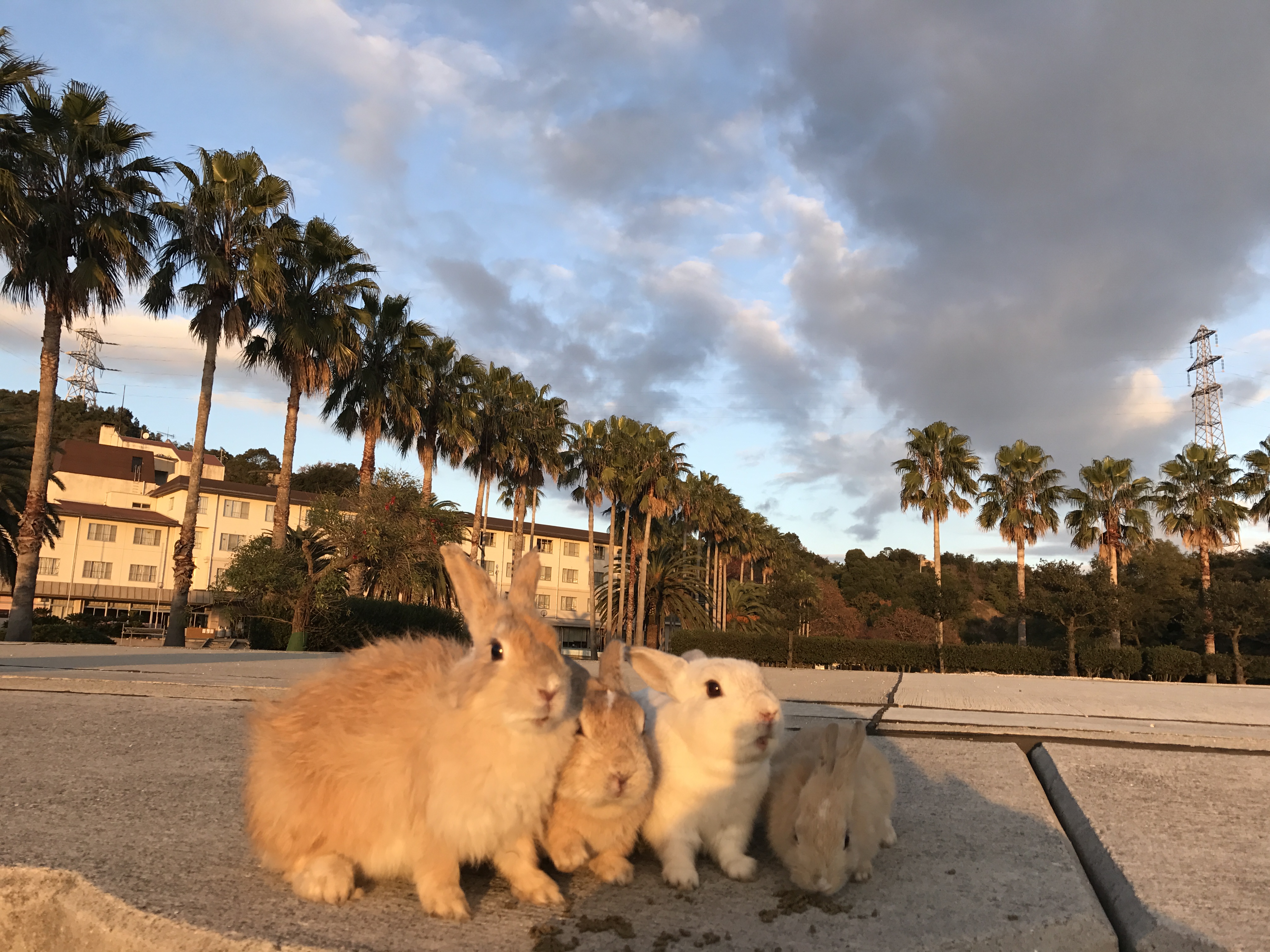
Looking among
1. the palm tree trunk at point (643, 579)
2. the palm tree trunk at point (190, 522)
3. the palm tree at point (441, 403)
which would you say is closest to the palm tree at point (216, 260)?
the palm tree trunk at point (190, 522)

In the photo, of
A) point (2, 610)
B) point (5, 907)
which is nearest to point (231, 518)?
point (2, 610)

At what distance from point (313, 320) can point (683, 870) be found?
1127 inches

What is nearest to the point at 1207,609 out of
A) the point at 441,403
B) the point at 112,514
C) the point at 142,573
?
the point at 441,403

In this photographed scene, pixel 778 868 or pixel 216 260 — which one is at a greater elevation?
pixel 216 260

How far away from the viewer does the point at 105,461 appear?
62812mm

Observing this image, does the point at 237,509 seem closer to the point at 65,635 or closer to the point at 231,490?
the point at 231,490

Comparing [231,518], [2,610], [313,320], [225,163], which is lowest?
[2,610]

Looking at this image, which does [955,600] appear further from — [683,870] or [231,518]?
[231,518]

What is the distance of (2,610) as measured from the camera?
48438 millimetres

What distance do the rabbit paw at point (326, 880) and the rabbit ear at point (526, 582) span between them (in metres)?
0.86

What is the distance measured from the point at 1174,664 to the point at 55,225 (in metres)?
45.0

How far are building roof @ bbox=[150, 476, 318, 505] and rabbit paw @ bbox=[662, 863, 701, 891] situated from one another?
5753cm

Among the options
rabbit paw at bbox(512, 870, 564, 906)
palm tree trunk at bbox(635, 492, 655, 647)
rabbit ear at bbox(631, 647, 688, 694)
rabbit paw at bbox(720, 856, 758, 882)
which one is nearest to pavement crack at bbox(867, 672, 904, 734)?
rabbit paw at bbox(720, 856, 758, 882)

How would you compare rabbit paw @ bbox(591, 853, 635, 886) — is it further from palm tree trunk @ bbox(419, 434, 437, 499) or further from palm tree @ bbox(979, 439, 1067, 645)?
palm tree @ bbox(979, 439, 1067, 645)
